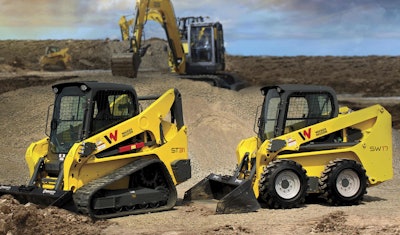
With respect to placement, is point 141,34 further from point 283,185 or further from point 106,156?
point 283,185

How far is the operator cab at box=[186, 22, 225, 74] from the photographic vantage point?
2803 centimetres

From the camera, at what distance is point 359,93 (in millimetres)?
38969

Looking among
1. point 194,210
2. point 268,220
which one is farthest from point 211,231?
point 194,210

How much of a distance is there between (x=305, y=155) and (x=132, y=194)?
10.8 ft

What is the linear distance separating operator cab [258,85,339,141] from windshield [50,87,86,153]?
11.7 ft

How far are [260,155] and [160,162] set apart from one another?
180 cm

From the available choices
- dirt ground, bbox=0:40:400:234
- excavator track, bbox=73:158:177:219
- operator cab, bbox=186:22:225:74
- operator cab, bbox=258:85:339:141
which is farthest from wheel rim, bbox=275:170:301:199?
operator cab, bbox=186:22:225:74

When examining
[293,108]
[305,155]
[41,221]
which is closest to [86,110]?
[41,221]

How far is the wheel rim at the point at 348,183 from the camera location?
10609 millimetres

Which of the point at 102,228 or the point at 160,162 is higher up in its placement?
the point at 160,162

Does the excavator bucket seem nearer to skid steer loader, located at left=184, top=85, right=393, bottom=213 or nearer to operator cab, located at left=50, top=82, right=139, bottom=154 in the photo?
skid steer loader, located at left=184, top=85, right=393, bottom=213

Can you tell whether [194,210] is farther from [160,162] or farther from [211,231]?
[211,231]

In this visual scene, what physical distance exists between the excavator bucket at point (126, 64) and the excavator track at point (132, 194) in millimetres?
15253

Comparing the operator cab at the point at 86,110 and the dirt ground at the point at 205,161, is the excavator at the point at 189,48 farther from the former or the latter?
the operator cab at the point at 86,110
